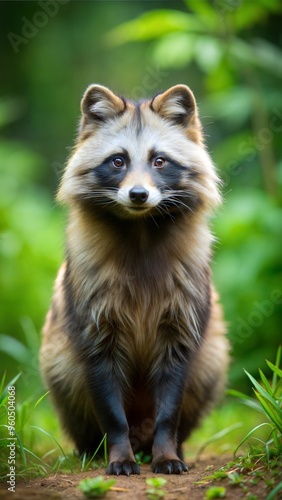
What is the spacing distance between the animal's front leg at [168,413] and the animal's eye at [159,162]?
4.49ft

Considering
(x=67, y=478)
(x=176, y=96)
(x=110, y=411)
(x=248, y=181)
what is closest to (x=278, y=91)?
(x=248, y=181)

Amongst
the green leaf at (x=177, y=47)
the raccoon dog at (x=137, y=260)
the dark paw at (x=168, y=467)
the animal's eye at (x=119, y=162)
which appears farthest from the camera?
the green leaf at (x=177, y=47)

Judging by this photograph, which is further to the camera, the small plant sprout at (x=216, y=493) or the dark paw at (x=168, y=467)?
the dark paw at (x=168, y=467)

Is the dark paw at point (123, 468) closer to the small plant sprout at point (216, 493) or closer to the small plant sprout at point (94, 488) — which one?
the small plant sprout at point (94, 488)

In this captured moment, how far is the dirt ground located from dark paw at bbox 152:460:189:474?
0.05 meters

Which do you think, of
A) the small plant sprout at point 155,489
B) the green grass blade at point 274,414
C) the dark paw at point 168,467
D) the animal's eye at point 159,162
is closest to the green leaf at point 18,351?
the dark paw at point 168,467

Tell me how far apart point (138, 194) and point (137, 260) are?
598 millimetres

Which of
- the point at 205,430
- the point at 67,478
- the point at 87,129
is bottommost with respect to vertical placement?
the point at 205,430

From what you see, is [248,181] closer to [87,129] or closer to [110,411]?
[87,129]

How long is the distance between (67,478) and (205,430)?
3.40 metres

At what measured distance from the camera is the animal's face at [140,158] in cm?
529

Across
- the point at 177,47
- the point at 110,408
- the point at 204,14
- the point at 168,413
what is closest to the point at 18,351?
the point at 110,408

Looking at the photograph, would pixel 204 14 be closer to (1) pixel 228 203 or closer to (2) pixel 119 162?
(1) pixel 228 203

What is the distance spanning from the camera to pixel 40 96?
17641 mm
